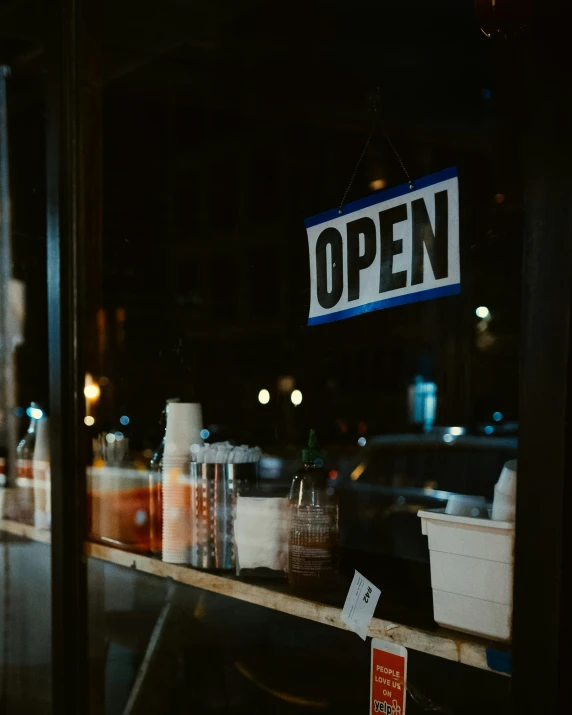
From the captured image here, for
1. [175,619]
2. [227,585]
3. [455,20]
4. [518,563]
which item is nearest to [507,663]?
[518,563]

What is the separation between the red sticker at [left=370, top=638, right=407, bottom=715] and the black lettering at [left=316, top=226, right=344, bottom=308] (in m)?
0.60

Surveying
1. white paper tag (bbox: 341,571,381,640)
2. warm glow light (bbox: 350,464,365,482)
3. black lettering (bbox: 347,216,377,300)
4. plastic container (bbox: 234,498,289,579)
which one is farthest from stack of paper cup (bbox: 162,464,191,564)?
warm glow light (bbox: 350,464,365,482)

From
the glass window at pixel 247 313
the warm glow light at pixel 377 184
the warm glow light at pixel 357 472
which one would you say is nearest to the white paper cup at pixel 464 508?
the glass window at pixel 247 313

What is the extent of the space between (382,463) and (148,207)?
3.16 meters

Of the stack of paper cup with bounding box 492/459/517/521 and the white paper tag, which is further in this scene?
the white paper tag

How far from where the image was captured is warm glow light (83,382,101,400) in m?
1.80

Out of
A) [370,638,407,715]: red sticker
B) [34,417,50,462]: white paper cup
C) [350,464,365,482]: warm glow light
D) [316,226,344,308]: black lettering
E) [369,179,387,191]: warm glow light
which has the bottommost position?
[350,464,365,482]: warm glow light

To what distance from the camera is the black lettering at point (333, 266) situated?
1371mm

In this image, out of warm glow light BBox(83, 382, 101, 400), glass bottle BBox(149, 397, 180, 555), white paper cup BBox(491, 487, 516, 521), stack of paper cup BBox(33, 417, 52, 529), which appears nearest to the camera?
white paper cup BBox(491, 487, 516, 521)

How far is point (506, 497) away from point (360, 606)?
1.11 feet

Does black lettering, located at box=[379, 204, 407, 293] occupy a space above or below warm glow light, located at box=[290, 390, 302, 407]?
above

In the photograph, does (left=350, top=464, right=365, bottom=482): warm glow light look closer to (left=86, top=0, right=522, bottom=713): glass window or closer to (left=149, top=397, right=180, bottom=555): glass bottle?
(left=86, top=0, right=522, bottom=713): glass window

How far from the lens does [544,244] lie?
86 cm

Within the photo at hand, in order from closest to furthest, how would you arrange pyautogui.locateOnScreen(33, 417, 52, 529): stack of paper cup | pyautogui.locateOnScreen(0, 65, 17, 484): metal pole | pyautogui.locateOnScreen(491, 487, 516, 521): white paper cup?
1. pyautogui.locateOnScreen(491, 487, 516, 521): white paper cup
2. pyautogui.locateOnScreen(33, 417, 52, 529): stack of paper cup
3. pyautogui.locateOnScreen(0, 65, 17, 484): metal pole
